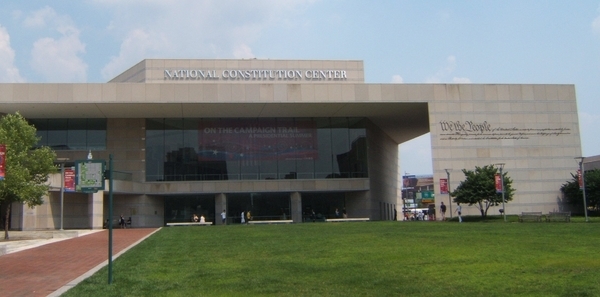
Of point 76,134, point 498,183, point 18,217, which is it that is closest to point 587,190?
point 498,183

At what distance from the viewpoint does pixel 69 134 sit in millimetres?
55125

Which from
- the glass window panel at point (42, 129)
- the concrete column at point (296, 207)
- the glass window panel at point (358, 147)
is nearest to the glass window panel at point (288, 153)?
the concrete column at point (296, 207)

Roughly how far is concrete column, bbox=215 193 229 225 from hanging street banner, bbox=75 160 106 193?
4353 cm

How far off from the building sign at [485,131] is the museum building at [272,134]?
89 mm

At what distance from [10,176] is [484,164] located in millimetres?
37858

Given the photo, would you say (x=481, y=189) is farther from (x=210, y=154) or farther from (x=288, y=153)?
(x=210, y=154)

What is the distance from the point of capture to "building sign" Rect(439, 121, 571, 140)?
52656 mm

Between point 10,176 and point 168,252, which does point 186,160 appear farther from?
point 168,252

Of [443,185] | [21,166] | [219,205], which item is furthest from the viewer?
[219,205]

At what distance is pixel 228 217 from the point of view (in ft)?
186

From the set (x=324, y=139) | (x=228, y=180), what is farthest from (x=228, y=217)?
(x=324, y=139)

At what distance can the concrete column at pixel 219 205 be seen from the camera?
5575cm

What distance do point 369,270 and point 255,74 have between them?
1859 inches

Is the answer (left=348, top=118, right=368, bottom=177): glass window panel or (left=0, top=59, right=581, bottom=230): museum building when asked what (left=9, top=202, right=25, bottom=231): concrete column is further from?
(left=348, top=118, right=368, bottom=177): glass window panel
